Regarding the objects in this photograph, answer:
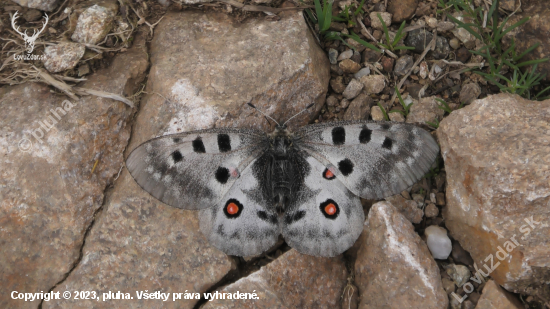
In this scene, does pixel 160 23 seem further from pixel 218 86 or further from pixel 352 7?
pixel 352 7

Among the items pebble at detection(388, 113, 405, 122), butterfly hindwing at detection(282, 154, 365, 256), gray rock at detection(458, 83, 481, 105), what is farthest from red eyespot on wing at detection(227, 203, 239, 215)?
gray rock at detection(458, 83, 481, 105)

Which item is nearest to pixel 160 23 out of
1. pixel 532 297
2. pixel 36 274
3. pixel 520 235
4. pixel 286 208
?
pixel 286 208

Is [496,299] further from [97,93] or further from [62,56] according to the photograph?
[62,56]

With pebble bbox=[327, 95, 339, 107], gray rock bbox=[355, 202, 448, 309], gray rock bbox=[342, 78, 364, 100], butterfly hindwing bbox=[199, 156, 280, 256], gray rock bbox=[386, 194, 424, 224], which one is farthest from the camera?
pebble bbox=[327, 95, 339, 107]

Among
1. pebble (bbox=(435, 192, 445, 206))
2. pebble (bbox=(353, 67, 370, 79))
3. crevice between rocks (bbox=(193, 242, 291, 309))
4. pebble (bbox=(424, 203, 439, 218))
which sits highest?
pebble (bbox=(353, 67, 370, 79))

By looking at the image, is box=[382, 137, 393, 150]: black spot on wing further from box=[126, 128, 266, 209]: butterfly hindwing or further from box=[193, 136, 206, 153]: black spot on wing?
box=[193, 136, 206, 153]: black spot on wing

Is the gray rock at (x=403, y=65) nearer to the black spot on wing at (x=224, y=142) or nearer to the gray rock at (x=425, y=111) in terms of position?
the gray rock at (x=425, y=111)

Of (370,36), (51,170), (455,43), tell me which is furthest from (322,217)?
(51,170)
